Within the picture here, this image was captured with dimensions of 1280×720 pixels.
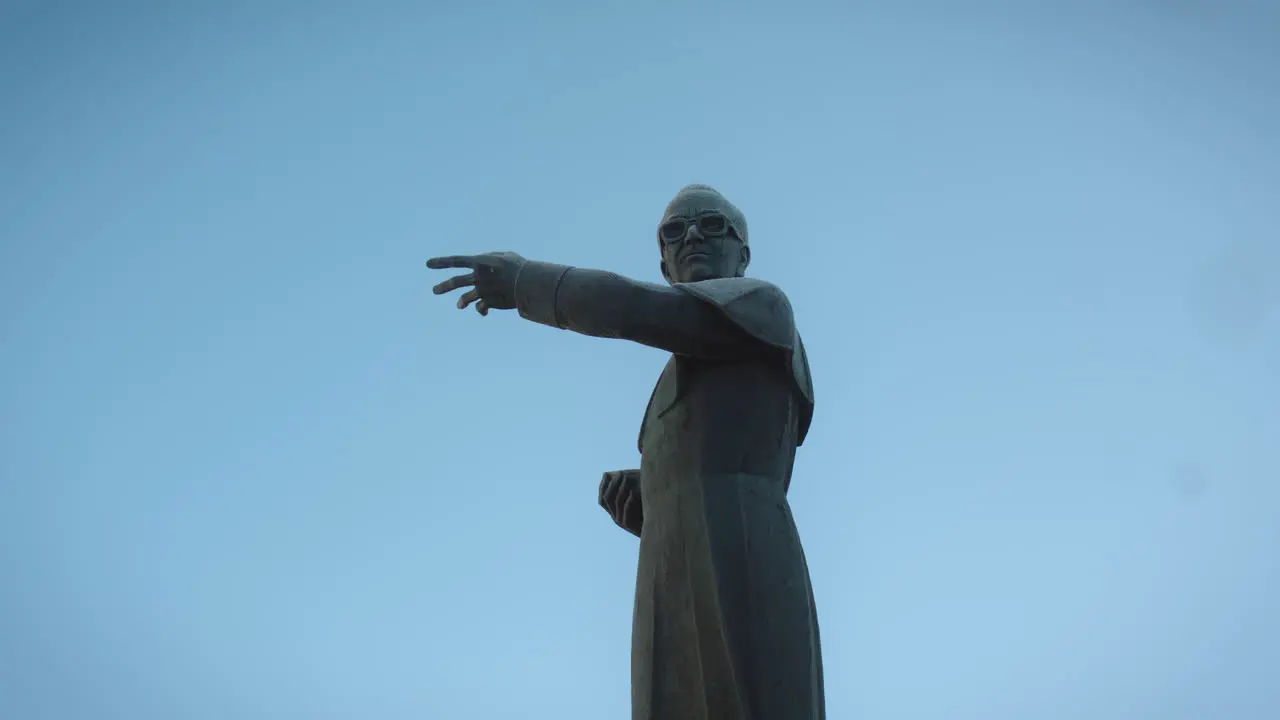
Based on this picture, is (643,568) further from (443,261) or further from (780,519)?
(443,261)

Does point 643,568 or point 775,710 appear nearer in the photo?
point 775,710

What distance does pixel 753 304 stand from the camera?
6.64 metres

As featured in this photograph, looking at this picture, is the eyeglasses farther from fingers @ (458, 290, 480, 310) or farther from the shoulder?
fingers @ (458, 290, 480, 310)

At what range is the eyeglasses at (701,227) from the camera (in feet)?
24.5

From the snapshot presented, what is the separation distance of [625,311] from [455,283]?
3.14ft

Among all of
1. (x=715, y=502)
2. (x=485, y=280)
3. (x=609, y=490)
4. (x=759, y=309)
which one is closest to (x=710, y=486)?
(x=715, y=502)

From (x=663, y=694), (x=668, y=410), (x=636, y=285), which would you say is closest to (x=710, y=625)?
(x=663, y=694)

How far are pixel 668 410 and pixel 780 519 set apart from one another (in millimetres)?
871

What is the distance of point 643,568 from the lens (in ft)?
22.1

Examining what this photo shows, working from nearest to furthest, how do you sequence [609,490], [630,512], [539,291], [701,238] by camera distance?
1. [539,291]
2. [701,238]
3. [630,512]
4. [609,490]

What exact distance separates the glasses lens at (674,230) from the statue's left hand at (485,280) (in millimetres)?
1144

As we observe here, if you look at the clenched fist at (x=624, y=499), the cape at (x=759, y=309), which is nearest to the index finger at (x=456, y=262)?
the cape at (x=759, y=309)

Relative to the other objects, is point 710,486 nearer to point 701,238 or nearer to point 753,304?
point 753,304

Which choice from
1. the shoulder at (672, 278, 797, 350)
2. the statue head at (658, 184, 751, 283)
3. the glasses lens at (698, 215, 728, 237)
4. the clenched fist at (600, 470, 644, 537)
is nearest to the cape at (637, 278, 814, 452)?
the shoulder at (672, 278, 797, 350)
